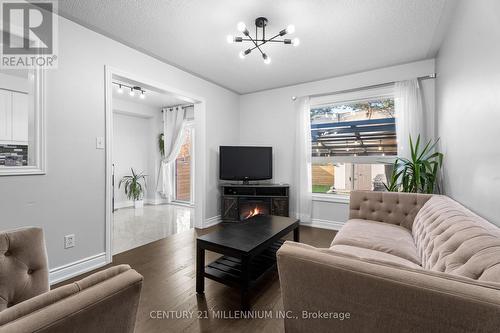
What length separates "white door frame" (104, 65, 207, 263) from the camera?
8.15 feet

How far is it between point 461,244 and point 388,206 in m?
1.50

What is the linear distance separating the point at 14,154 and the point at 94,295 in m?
2.18

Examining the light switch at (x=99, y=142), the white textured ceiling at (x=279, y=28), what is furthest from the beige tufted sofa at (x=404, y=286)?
the light switch at (x=99, y=142)

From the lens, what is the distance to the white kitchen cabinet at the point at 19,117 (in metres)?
→ 1.93

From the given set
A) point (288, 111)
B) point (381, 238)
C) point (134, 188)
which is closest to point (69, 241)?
point (381, 238)

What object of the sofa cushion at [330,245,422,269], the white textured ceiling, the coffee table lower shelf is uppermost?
the white textured ceiling

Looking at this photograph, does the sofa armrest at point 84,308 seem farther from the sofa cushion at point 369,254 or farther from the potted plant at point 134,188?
the potted plant at point 134,188

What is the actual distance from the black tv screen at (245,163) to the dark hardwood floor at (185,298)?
5.37 feet

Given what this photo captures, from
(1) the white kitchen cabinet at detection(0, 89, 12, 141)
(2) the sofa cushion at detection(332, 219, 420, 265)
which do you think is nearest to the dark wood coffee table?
(2) the sofa cushion at detection(332, 219, 420, 265)

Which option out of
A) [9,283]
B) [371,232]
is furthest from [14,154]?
[371,232]

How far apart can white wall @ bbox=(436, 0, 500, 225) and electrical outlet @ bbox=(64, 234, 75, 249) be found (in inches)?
133

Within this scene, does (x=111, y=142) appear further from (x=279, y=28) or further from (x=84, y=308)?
(x=84, y=308)

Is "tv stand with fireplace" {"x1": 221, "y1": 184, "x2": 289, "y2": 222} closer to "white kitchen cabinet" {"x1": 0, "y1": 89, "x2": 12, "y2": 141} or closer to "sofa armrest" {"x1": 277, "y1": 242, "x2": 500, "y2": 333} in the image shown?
"white kitchen cabinet" {"x1": 0, "y1": 89, "x2": 12, "y2": 141}

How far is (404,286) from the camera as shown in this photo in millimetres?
735
